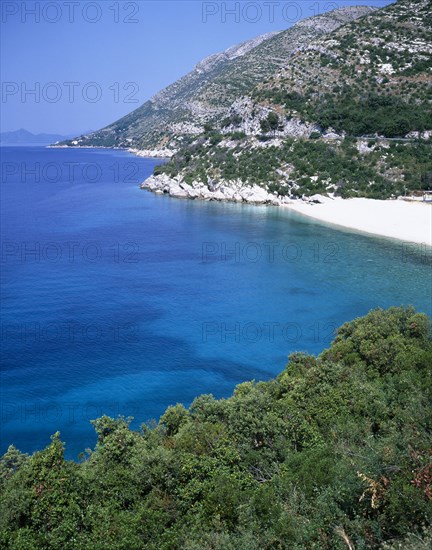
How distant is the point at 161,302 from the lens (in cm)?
3042

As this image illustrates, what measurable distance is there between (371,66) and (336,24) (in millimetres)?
56589

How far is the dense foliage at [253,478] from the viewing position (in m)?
8.19

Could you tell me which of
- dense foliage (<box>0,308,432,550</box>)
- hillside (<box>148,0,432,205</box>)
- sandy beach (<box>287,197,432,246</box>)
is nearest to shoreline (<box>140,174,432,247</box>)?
sandy beach (<box>287,197,432,246</box>)

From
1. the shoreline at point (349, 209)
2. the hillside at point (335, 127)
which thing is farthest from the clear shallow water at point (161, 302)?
the hillside at point (335, 127)

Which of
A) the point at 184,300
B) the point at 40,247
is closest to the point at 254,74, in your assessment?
the point at 40,247

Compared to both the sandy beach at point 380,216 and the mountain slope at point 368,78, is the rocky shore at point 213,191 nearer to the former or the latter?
the sandy beach at point 380,216

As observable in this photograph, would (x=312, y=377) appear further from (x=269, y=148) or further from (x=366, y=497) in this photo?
(x=269, y=148)

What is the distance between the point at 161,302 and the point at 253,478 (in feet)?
65.3

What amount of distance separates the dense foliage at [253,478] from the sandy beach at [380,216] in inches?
1276

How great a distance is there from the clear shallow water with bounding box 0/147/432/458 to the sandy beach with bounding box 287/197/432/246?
2539 millimetres

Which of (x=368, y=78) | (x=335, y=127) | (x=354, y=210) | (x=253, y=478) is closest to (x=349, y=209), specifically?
(x=354, y=210)

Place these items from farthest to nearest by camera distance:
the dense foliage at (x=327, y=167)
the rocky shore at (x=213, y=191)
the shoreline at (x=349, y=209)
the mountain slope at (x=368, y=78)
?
the mountain slope at (x=368, y=78)
the rocky shore at (x=213, y=191)
the dense foliage at (x=327, y=167)
the shoreline at (x=349, y=209)

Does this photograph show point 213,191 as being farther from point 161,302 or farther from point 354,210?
point 161,302

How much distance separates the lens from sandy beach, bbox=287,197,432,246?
45781 millimetres
